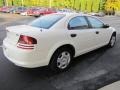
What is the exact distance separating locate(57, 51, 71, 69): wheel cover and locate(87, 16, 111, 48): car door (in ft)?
4.64

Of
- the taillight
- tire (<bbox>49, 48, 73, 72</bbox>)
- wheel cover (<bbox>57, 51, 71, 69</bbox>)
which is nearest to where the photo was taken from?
the taillight

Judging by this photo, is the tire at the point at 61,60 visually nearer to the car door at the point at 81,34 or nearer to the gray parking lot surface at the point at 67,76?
the gray parking lot surface at the point at 67,76

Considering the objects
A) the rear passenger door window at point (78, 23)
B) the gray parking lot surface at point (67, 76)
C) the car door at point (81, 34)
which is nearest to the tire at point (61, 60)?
the gray parking lot surface at point (67, 76)

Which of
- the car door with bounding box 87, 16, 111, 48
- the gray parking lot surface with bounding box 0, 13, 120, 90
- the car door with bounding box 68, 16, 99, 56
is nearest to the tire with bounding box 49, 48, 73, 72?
the gray parking lot surface with bounding box 0, 13, 120, 90

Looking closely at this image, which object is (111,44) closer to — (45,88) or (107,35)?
(107,35)

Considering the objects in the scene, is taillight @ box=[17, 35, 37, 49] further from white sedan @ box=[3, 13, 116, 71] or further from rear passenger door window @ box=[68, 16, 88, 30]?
rear passenger door window @ box=[68, 16, 88, 30]

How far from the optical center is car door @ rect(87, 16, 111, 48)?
23.8 ft

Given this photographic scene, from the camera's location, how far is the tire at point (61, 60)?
5.82m

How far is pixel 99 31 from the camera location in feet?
24.6

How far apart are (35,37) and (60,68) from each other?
1.24 meters

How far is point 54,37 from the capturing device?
18.6 ft

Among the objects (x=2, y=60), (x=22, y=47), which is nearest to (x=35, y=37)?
(x=22, y=47)

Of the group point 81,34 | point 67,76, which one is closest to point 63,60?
point 67,76

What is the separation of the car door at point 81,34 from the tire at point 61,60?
14.0 inches
